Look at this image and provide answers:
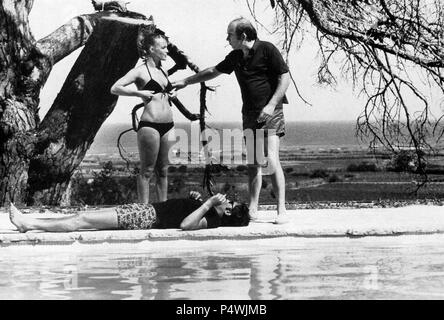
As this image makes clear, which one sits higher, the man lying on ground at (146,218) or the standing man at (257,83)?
the standing man at (257,83)

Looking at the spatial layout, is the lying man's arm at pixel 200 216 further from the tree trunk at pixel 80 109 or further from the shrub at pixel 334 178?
the shrub at pixel 334 178

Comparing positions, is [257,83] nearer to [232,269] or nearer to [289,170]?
[232,269]

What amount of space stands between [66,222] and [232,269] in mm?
1948

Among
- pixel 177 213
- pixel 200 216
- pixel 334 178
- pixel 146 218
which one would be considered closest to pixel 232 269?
pixel 200 216

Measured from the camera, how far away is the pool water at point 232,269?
7.15m

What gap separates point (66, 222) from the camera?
934 cm

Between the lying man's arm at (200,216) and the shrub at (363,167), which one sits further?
the shrub at (363,167)

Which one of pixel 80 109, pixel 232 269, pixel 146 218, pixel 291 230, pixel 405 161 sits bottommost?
pixel 232 269

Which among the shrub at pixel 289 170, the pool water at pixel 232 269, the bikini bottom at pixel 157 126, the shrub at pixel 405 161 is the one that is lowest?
the pool water at pixel 232 269

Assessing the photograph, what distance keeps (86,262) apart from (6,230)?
162 cm

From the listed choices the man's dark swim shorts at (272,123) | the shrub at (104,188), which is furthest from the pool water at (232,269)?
the shrub at (104,188)

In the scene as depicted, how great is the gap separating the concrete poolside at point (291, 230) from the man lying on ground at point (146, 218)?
83 mm
